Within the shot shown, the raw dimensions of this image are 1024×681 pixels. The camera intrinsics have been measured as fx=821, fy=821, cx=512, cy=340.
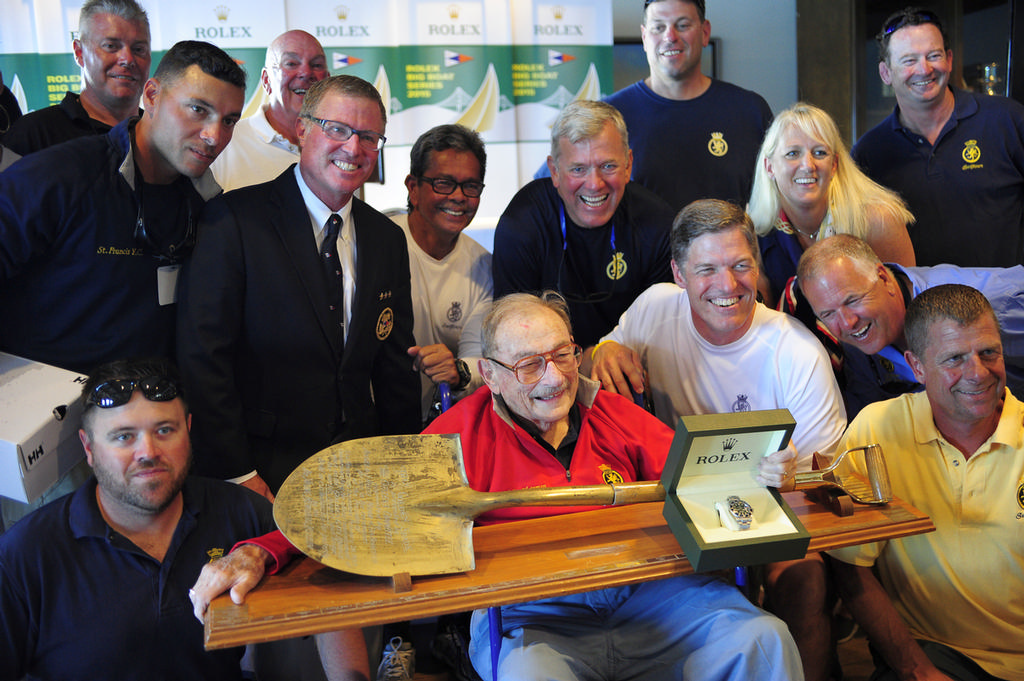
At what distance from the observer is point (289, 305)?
2.31m

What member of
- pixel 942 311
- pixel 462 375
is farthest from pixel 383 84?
pixel 942 311

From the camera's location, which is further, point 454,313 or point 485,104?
point 485,104

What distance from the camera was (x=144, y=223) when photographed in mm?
2219

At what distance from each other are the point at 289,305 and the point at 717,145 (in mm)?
2003

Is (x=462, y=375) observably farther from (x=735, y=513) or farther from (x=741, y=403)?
(x=735, y=513)

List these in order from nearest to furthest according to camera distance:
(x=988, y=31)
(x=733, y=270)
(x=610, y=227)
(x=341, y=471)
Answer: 1. (x=341, y=471)
2. (x=733, y=270)
3. (x=610, y=227)
4. (x=988, y=31)

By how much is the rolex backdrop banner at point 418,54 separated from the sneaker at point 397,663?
122 inches

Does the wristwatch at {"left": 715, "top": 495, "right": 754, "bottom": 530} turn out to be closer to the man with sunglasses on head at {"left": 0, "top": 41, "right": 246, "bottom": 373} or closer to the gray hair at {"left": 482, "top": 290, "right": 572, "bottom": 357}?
the gray hair at {"left": 482, "top": 290, "right": 572, "bottom": 357}

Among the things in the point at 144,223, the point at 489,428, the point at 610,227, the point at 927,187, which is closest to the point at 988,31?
the point at 927,187

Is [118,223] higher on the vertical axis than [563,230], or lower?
higher

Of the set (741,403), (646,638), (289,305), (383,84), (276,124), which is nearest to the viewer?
(646,638)

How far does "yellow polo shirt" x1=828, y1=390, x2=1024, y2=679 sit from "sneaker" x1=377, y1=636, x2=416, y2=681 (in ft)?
3.97

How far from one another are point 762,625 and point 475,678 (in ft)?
3.01

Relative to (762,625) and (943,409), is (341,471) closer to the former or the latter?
(762,625)
